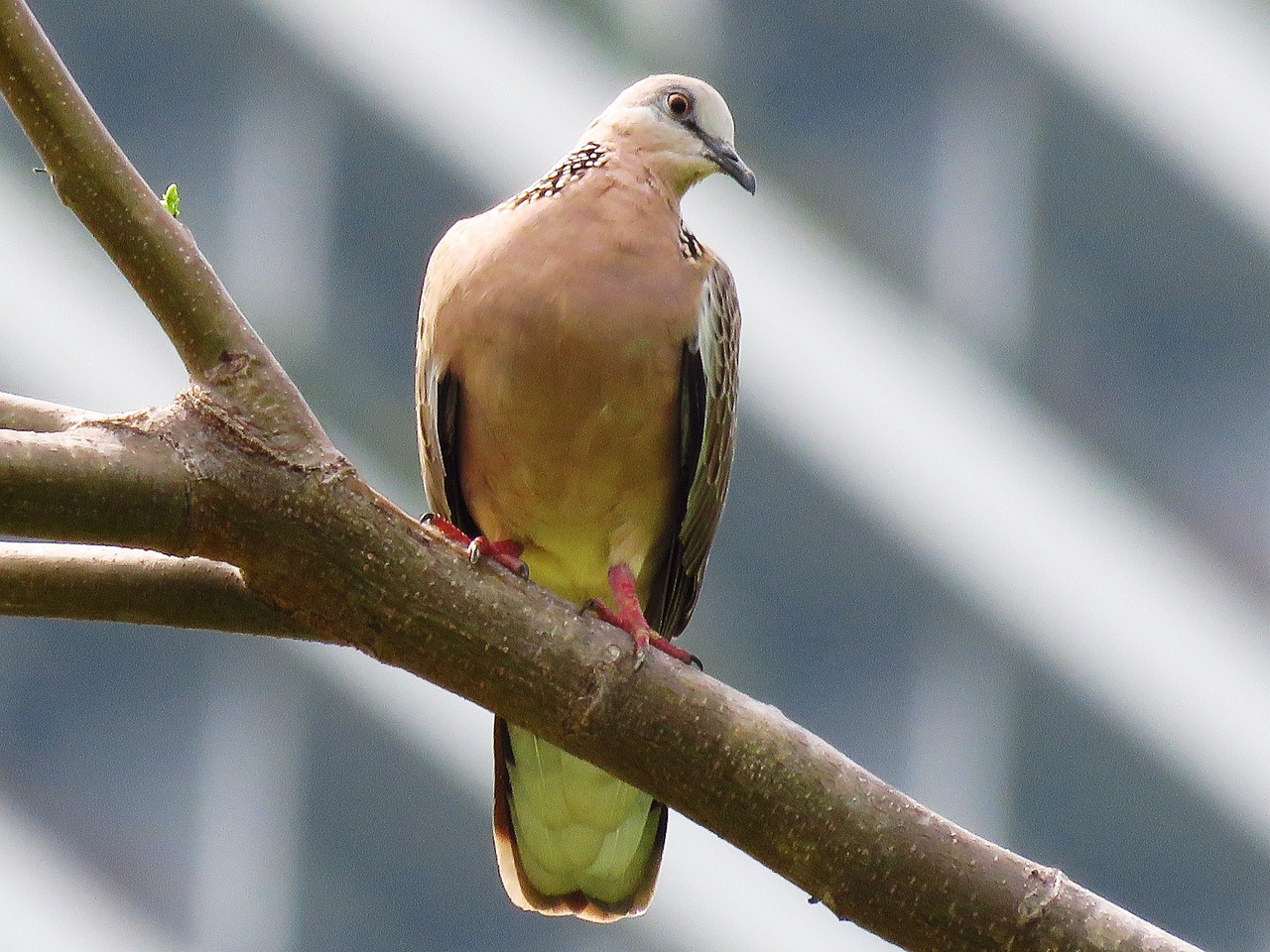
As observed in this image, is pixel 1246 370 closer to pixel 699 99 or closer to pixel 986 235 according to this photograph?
pixel 986 235

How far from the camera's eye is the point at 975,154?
1486 cm

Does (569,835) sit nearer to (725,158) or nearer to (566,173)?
(566,173)

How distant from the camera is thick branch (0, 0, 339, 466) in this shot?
2.84 metres

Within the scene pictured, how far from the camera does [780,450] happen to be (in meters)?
12.5

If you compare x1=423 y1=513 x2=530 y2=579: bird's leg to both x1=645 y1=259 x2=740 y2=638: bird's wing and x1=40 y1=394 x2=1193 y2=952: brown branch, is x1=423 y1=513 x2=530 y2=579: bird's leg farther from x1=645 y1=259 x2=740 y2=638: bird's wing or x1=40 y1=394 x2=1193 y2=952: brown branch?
x1=645 y1=259 x2=740 y2=638: bird's wing

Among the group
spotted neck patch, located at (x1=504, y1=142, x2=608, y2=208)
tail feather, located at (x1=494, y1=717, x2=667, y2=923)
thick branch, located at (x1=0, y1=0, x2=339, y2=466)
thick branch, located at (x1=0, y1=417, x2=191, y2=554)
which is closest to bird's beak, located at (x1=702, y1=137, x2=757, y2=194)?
spotted neck patch, located at (x1=504, y1=142, x2=608, y2=208)

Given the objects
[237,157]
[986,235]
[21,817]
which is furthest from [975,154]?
[21,817]

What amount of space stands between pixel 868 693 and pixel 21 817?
17.8ft

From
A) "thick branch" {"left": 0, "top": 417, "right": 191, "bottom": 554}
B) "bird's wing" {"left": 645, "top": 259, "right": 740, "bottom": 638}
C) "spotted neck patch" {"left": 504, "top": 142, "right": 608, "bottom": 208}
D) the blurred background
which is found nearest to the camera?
"thick branch" {"left": 0, "top": 417, "right": 191, "bottom": 554}

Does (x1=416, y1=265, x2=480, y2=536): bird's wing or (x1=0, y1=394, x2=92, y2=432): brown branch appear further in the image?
(x1=416, y1=265, x2=480, y2=536): bird's wing

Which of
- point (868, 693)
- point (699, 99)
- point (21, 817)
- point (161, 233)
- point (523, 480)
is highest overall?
A: point (868, 693)

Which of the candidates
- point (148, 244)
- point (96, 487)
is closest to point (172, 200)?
point (148, 244)

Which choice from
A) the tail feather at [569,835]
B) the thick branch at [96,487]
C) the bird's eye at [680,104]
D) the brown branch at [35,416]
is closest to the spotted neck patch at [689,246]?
the bird's eye at [680,104]

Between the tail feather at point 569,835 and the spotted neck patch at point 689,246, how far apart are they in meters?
1.02
